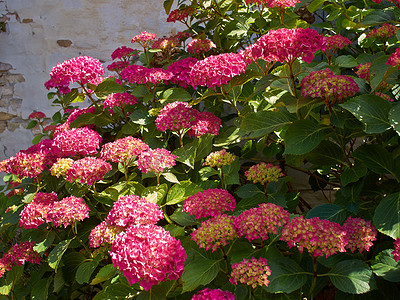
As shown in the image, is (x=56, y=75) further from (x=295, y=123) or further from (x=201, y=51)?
(x=295, y=123)

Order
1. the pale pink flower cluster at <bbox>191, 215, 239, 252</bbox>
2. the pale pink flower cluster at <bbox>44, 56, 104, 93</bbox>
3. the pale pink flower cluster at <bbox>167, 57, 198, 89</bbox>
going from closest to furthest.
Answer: the pale pink flower cluster at <bbox>191, 215, 239, 252</bbox>, the pale pink flower cluster at <bbox>44, 56, 104, 93</bbox>, the pale pink flower cluster at <bbox>167, 57, 198, 89</bbox>

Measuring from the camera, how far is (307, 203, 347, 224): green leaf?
1057 millimetres

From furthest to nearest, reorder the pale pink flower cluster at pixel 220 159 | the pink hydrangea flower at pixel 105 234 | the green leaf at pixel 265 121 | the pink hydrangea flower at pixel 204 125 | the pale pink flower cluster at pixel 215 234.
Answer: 1. the pink hydrangea flower at pixel 204 125
2. the pale pink flower cluster at pixel 220 159
3. the green leaf at pixel 265 121
4. the pink hydrangea flower at pixel 105 234
5. the pale pink flower cluster at pixel 215 234

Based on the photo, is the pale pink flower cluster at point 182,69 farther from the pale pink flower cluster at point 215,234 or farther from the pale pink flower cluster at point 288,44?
the pale pink flower cluster at point 215,234

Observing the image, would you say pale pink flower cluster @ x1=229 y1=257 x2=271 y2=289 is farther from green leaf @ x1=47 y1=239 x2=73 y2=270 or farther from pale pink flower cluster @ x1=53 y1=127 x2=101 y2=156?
pale pink flower cluster @ x1=53 y1=127 x2=101 y2=156

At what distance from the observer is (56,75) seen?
1596 mm

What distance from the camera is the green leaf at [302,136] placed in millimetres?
1089

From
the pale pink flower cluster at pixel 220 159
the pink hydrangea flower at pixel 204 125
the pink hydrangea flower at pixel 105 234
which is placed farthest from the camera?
the pink hydrangea flower at pixel 204 125

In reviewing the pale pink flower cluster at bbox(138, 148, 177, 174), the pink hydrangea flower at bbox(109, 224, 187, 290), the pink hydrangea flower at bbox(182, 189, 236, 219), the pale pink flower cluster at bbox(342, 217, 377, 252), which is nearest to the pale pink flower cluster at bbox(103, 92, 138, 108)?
the pale pink flower cluster at bbox(138, 148, 177, 174)

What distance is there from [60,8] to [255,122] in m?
3.33

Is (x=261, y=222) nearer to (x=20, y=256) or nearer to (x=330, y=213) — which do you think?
(x=330, y=213)

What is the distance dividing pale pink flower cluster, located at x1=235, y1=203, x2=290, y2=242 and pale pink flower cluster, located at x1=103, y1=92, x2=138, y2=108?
957 millimetres

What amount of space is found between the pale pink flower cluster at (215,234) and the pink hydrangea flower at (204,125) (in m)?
0.54

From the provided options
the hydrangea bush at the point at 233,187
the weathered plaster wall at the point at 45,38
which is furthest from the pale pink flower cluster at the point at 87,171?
the weathered plaster wall at the point at 45,38
